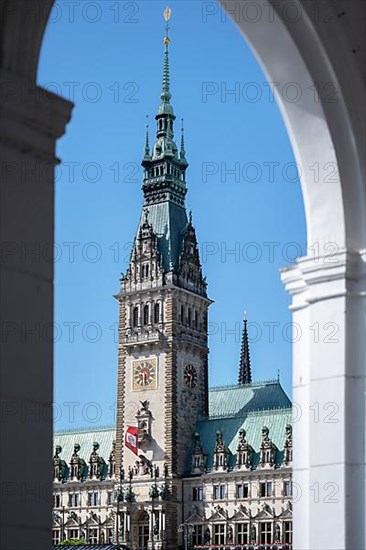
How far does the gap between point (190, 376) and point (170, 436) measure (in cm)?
393

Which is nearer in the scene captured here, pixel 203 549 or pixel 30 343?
pixel 30 343

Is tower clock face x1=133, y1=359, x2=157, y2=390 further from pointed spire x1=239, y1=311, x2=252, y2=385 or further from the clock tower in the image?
pointed spire x1=239, y1=311, x2=252, y2=385

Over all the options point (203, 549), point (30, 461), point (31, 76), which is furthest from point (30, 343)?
point (203, 549)

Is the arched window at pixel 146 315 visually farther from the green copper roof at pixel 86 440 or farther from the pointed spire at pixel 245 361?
the pointed spire at pixel 245 361

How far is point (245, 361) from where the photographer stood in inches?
2985

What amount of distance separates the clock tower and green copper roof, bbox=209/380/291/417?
9.35 ft

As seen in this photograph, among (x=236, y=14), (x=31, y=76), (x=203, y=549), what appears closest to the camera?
(x=31, y=76)

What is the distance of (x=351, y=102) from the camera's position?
4.41 meters

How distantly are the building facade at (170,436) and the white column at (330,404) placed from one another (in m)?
48.0

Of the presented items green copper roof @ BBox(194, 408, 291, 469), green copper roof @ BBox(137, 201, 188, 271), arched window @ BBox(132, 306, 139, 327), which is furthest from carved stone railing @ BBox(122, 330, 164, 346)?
green copper roof @ BBox(194, 408, 291, 469)

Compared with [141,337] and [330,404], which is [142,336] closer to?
[141,337]

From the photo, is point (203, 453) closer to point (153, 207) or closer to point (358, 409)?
point (153, 207)

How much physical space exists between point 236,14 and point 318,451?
1718 millimetres

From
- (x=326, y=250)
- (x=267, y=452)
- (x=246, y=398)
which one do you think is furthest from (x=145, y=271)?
(x=326, y=250)
